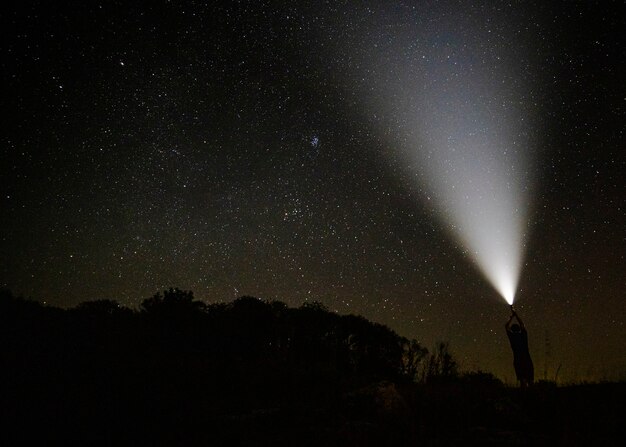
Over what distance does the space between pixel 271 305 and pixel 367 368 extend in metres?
6.04

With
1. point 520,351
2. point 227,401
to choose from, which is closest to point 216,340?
point 227,401

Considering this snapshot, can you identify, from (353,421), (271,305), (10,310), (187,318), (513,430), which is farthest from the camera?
(271,305)

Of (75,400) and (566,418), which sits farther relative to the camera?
(75,400)

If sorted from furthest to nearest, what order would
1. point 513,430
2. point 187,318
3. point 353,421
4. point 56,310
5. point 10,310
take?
point 187,318 < point 56,310 < point 10,310 < point 353,421 < point 513,430

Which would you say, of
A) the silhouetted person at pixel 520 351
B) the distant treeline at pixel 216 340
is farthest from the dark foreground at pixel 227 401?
the silhouetted person at pixel 520 351

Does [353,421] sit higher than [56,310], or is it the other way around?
[56,310]

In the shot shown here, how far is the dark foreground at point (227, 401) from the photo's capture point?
18.7ft

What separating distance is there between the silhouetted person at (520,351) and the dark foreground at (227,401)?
1420mm

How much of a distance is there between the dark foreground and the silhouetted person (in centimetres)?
142

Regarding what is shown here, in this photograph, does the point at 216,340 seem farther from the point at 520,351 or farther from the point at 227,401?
the point at 520,351

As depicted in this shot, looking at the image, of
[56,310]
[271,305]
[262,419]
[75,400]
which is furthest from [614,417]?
[271,305]

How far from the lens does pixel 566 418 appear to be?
6016 millimetres

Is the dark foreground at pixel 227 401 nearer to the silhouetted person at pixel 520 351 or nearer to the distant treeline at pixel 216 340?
the distant treeline at pixel 216 340

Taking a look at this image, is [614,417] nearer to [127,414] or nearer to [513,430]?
[513,430]
